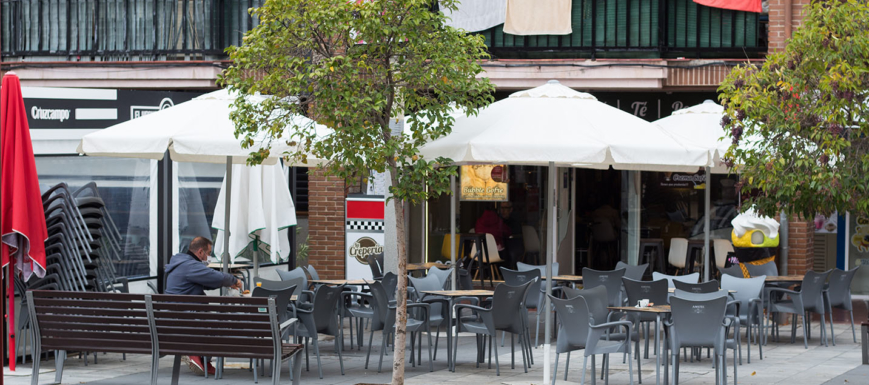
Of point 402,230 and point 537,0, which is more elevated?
point 537,0

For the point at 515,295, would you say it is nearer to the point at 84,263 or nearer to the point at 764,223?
the point at 84,263

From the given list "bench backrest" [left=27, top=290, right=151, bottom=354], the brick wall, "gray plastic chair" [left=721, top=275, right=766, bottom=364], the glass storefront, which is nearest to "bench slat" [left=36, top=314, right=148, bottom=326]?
"bench backrest" [left=27, top=290, right=151, bottom=354]

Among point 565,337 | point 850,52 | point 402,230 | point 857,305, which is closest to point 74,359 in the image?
point 402,230

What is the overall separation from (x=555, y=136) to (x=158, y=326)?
3.56 metres

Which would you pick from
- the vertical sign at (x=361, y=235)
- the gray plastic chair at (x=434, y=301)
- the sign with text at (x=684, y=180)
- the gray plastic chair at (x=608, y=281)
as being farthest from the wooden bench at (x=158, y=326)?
the sign with text at (x=684, y=180)

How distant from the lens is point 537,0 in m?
15.6

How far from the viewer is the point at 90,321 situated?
8016mm

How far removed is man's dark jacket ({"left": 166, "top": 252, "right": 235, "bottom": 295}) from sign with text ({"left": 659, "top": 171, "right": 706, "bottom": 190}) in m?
9.08

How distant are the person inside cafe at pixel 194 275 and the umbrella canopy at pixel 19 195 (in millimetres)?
1206

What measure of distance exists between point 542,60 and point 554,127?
6.96 metres

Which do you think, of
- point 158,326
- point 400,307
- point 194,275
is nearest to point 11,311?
point 194,275

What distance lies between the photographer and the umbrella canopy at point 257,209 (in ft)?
40.6

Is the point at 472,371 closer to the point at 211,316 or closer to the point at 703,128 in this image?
the point at 211,316

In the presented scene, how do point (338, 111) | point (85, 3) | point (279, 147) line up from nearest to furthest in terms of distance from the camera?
1. point (338, 111)
2. point (279, 147)
3. point (85, 3)
